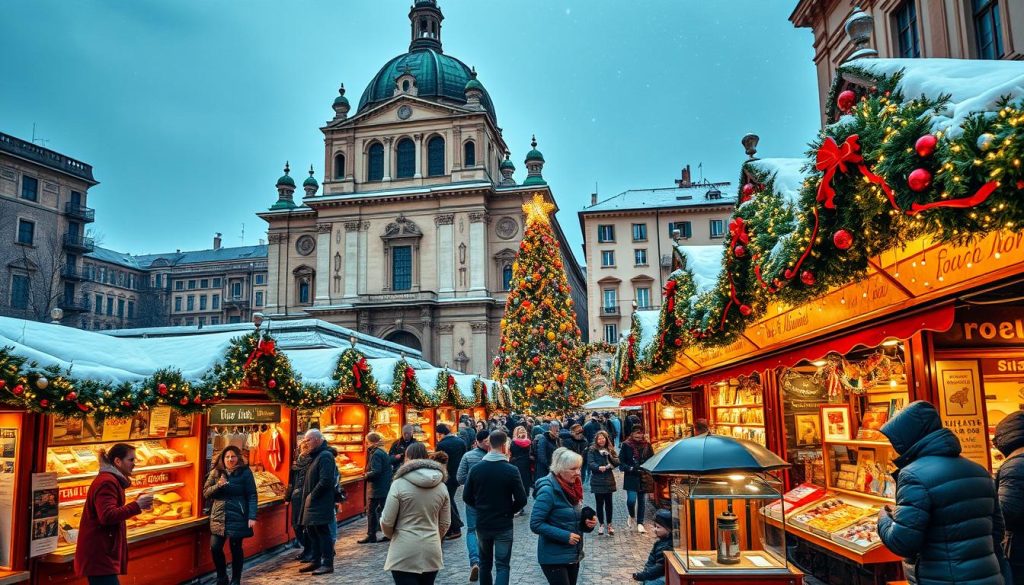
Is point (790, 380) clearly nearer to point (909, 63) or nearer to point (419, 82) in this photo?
point (909, 63)

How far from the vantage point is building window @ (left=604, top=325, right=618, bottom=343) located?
4841 centimetres

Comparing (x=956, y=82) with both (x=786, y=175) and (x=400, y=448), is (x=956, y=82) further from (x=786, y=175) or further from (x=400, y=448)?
(x=400, y=448)

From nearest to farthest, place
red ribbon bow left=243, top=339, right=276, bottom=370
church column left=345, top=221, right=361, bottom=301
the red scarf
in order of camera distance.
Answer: the red scarf
red ribbon bow left=243, top=339, right=276, bottom=370
church column left=345, top=221, right=361, bottom=301

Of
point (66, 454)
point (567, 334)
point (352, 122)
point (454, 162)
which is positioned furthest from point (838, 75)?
point (352, 122)

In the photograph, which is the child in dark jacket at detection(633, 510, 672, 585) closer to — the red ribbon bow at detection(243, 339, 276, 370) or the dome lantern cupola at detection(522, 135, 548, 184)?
the red ribbon bow at detection(243, 339, 276, 370)

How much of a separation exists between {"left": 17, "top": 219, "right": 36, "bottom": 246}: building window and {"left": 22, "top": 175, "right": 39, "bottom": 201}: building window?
5.60 feet

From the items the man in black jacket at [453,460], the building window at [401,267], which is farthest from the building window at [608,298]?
the man in black jacket at [453,460]

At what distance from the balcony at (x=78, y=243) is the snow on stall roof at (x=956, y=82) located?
193 feet

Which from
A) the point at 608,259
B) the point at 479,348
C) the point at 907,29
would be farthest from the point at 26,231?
the point at 907,29

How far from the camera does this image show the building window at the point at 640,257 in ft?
163

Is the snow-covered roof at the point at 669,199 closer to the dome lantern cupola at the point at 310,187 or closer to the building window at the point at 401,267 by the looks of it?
the building window at the point at 401,267

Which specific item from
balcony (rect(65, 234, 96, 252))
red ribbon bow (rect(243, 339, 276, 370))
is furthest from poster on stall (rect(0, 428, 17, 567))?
balcony (rect(65, 234, 96, 252))

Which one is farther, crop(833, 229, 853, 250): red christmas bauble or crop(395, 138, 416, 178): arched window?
crop(395, 138, 416, 178): arched window

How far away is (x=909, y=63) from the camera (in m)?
3.81
